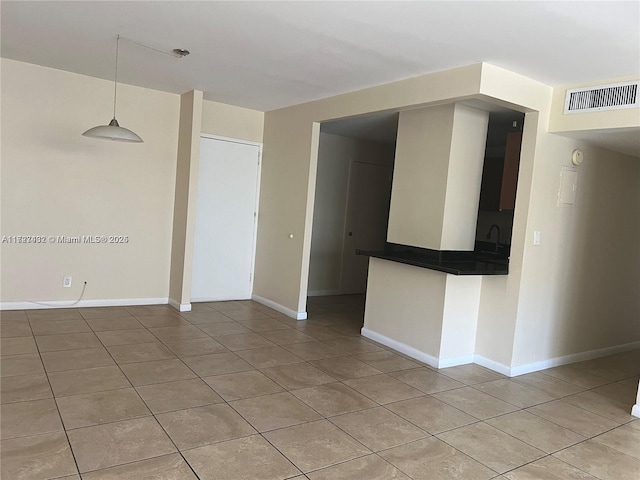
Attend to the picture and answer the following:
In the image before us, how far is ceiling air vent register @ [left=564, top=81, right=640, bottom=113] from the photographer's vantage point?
11.1ft

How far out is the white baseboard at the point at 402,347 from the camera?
413 cm

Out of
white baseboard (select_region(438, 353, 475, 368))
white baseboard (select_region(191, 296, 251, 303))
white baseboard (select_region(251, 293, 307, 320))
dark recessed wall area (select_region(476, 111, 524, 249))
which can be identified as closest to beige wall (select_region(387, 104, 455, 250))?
dark recessed wall area (select_region(476, 111, 524, 249))

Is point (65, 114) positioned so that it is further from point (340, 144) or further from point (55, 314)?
point (340, 144)

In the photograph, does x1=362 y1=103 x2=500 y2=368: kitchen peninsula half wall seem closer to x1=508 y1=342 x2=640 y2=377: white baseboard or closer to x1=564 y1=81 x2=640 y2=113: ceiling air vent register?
x1=508 y1=342 x2=640 y2=377: white baseboard

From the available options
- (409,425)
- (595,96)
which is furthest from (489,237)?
(409,425)

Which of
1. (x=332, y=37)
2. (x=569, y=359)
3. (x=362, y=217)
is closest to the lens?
(x=332, y=37)

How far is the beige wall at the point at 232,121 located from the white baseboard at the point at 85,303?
209cm

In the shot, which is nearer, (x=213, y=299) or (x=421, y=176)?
(x=421, y=176)

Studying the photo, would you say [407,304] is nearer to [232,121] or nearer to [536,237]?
[536,237]

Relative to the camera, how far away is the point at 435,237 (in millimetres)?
4242

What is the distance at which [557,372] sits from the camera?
13.8 feet

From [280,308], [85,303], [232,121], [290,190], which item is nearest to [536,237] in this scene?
[290,190]

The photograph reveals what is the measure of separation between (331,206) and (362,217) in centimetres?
60

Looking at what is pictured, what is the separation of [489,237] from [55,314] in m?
5.18
